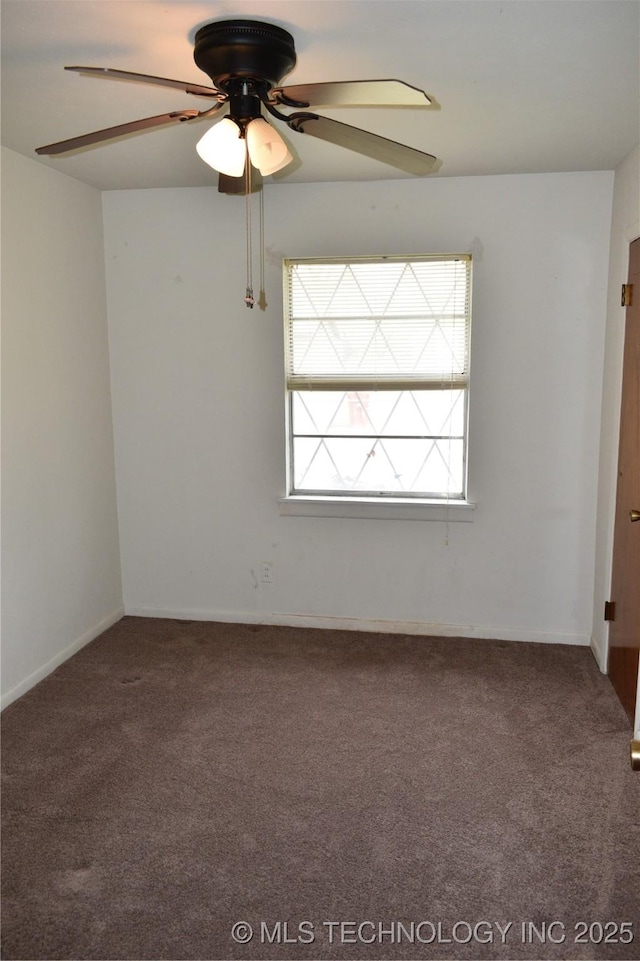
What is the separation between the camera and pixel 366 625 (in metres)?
4.16

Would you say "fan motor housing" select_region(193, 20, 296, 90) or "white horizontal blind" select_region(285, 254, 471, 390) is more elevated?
"fan motor housing" select_region(193, 20, 296, 90)

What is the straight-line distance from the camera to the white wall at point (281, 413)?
3709 mm

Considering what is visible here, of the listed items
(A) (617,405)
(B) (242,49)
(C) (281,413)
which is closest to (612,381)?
(A) (617,405)

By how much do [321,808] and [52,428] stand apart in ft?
7.41

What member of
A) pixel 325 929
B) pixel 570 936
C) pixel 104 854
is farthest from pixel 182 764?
pixel 570 936

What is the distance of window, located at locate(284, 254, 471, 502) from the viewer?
3.83m

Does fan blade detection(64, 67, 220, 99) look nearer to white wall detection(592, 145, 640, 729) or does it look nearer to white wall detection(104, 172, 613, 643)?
white wall detection(104, 172, 613, 643)

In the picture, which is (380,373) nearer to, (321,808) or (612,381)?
(612,381)

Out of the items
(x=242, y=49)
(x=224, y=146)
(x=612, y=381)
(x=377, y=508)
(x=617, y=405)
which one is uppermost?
(x=242, y=49)

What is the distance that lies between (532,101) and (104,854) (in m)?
3.03

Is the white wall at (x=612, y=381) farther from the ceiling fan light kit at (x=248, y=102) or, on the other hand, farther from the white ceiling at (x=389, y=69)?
the ceiling fan light kit at (x=248, y=102)

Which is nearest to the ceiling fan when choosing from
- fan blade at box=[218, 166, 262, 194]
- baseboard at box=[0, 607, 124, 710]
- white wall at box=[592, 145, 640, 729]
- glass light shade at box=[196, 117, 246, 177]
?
glass light shade at box=[196, 117, 246, 177]

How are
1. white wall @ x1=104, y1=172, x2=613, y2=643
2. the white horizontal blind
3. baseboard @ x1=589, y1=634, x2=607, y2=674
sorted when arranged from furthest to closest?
the white horizontal blind
white wall @ x1=104, y1=172, x2=613, y2=643
baseboard @ x1=589, y1=634, x2=607, y2=674

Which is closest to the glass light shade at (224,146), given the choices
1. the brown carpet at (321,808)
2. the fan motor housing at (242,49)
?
the fan motor housing at (242,49)
